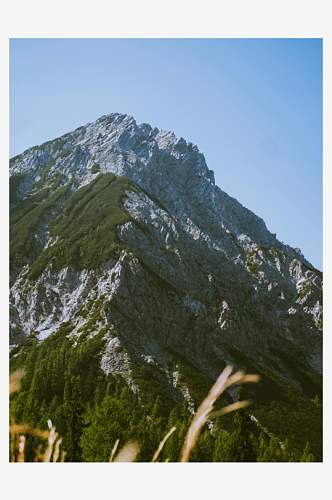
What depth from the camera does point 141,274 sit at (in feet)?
354

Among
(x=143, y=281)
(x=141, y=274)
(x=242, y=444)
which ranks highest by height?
(x=141, y=274)

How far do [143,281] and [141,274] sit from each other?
220cm

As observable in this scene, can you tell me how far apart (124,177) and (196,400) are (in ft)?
337

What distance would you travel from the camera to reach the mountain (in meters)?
97.3

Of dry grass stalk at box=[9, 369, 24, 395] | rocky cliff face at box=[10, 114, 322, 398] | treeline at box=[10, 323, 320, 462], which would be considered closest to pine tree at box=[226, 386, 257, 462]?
treeline at box=[10, 323, 320, 462]

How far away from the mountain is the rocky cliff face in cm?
43

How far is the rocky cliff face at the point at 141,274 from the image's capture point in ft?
331

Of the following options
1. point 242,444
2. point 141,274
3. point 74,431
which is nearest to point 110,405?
point 74,431

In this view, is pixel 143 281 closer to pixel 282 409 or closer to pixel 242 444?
pixel 282 409

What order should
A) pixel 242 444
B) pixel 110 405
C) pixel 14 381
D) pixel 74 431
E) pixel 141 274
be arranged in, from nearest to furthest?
pixel 14 381, pixel 74 431, pixel 242 444, pixel 110 405, pixel 141 274

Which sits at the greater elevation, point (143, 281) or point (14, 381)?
point (143, 281)

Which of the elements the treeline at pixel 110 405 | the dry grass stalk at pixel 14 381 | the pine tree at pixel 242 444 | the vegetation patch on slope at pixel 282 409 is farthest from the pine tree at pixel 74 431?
the vegetation patch on slope at pixel 282 409
